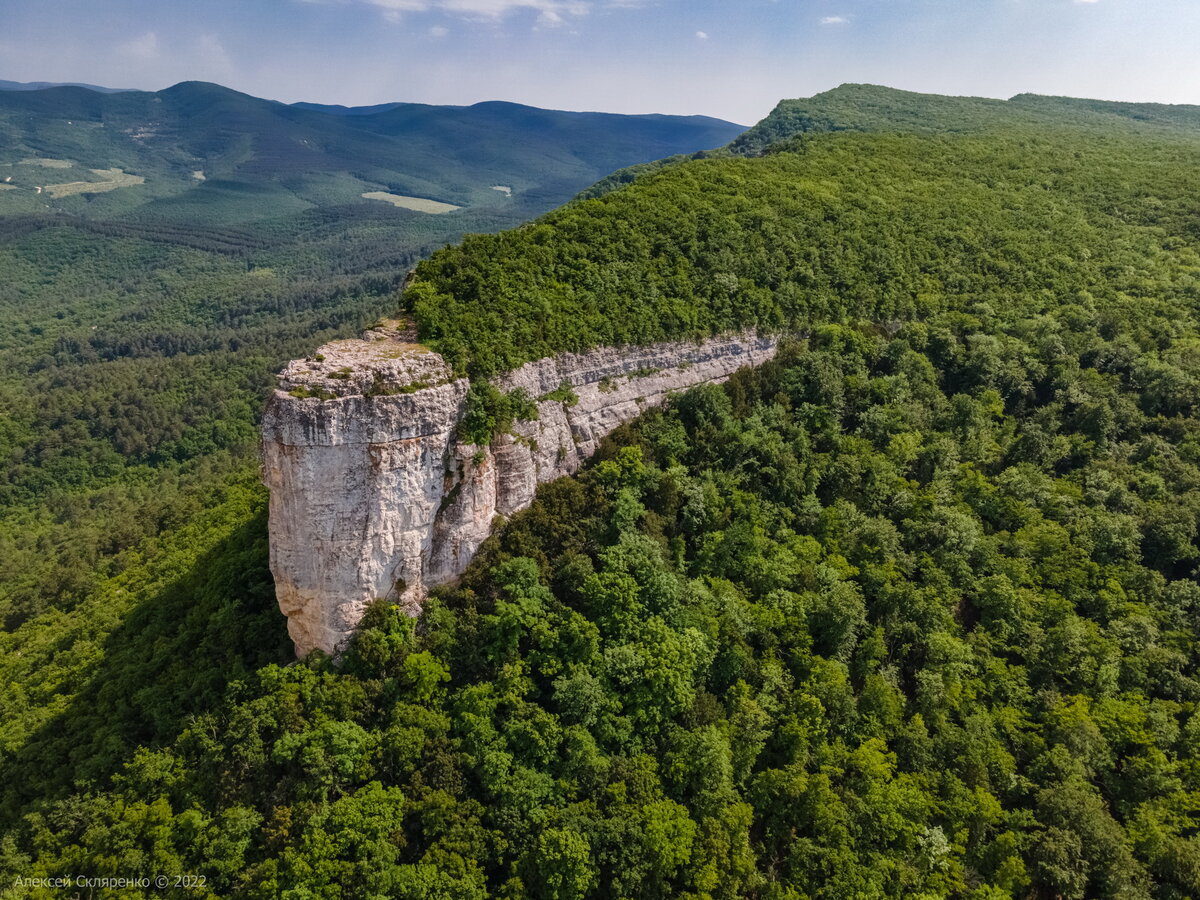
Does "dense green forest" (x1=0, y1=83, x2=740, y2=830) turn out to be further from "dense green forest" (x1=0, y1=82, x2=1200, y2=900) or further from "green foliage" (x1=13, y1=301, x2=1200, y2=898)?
"green foliage" (x1=13, y1=301, x2=1200, y2=898)

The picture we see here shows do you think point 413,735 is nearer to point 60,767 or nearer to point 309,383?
point 309,383

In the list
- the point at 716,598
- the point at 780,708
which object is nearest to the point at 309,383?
the point at 716,598

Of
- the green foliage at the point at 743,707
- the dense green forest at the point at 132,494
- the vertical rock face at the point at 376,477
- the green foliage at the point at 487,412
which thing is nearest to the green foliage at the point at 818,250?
the green foliage at the point at 487,412

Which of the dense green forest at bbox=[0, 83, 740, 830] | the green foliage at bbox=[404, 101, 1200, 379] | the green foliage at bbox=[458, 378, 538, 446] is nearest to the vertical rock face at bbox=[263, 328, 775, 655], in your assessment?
the green foliage at bbox=[458, 378, 538, 446]

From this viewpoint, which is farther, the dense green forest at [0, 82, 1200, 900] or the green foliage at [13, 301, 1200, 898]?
the dense green forest at [0, 82, 1200, 900]

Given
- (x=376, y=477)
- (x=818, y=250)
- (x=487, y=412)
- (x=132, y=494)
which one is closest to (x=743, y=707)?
(x=487, y=412)

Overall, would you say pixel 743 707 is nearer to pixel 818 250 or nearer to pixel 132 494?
pixel 818 250
